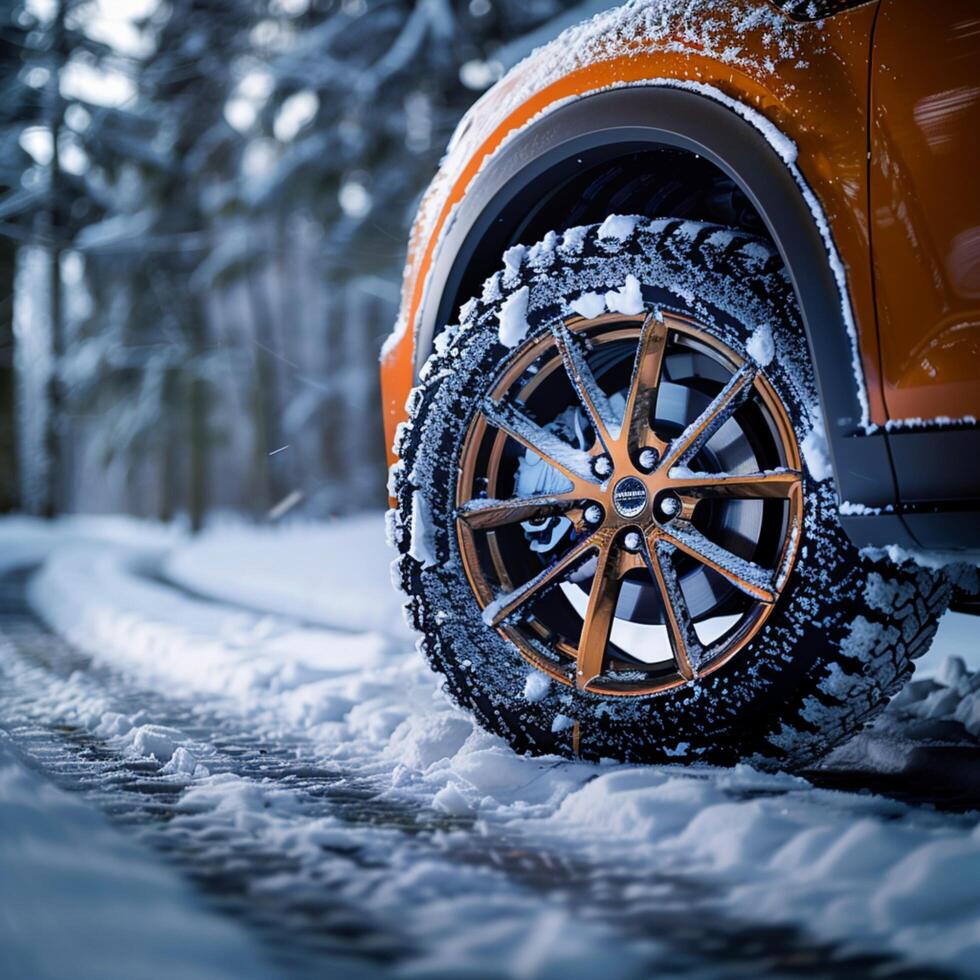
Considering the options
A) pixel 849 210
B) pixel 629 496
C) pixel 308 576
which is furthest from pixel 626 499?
pixel 308 576

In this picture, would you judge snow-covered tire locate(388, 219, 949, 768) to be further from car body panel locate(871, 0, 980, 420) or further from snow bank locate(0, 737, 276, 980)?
snow bank locate(0, 737, 276, 980)

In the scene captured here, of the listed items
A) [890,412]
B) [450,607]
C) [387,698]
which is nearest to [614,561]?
[450,607]

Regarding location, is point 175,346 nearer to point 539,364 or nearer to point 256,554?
point 256,554

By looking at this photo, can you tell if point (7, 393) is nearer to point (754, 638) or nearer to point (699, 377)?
point (699, 377)

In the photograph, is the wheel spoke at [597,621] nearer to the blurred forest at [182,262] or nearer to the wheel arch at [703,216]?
the wheel arch at [703,216]

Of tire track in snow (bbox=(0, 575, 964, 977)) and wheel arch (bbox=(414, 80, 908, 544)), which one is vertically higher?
wheel arch (bbox=(414, 80, 908, 544))

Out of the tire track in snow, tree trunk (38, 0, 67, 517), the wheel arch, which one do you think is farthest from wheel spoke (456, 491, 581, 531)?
tree trunk (38, 0, 67, 517)

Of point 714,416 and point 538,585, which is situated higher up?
point 714,416

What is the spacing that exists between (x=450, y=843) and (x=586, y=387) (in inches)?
39.3

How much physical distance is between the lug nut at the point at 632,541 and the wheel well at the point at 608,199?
76cm

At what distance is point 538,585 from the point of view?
90.3 inches

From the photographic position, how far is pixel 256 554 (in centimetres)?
1103

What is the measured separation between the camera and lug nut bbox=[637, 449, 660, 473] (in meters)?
2.17

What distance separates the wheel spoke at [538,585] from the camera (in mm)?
2248
